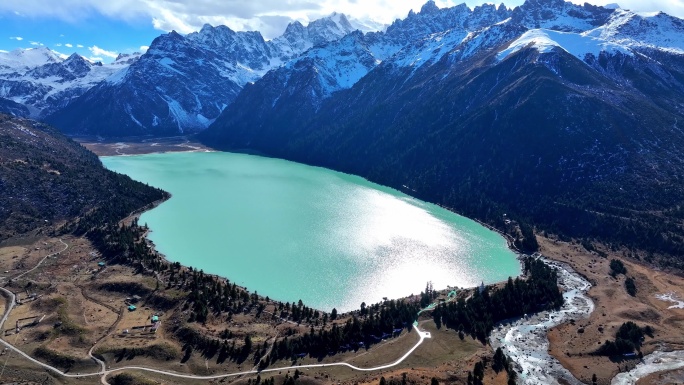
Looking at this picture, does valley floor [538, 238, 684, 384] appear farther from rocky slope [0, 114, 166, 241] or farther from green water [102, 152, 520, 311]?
rocky slope [0, 114, 166, 241]

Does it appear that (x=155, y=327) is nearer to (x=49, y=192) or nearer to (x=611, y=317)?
(x=611, y=317)

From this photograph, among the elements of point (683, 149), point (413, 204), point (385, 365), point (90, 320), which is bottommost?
point (90, 320)

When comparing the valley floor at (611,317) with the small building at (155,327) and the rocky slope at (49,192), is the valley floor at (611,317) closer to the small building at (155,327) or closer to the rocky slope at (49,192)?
the small building at (155,327)

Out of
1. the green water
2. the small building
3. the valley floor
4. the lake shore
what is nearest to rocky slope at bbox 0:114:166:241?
the green water

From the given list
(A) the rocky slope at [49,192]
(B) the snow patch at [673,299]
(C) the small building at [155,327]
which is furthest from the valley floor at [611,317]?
(A) the rocky slope at [49,192]

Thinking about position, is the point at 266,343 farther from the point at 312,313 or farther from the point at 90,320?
the point at 90,320

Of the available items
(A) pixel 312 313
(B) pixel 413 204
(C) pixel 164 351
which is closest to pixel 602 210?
(B) pixel 413 204

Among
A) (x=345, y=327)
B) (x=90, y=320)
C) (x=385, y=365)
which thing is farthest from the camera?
(x=90, y=320)

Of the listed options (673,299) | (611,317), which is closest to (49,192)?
(611,317)
